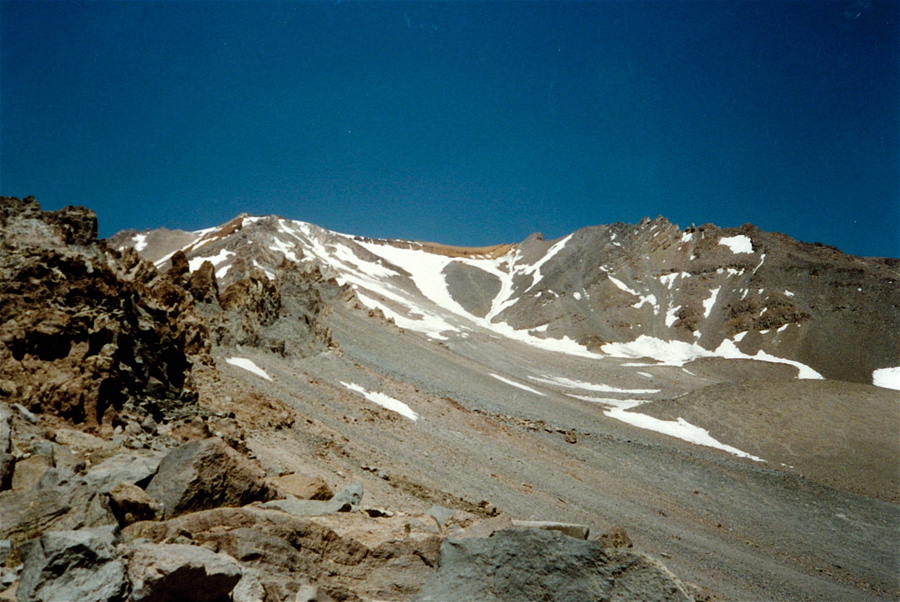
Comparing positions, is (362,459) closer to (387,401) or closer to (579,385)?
(387,401)

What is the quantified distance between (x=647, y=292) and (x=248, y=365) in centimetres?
10255

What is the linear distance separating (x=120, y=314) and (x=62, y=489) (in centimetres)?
874

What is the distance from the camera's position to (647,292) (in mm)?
114375

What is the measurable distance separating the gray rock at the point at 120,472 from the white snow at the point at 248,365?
18262 mm

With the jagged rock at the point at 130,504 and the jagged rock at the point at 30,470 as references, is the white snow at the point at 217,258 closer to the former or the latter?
the jagged rock at the point at 30,470

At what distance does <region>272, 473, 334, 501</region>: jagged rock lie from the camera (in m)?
8.53

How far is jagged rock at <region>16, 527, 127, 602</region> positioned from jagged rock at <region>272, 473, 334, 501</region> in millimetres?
3988

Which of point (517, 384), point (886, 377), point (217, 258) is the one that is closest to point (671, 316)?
point (886, 377)

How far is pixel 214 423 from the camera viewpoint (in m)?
13.7

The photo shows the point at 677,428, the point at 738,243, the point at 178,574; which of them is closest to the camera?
the point at 178,574

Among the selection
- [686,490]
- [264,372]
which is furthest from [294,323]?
[686,490]

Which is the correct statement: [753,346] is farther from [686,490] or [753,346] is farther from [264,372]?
[264,372]

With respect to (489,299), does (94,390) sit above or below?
below

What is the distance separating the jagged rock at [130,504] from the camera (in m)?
5.89
